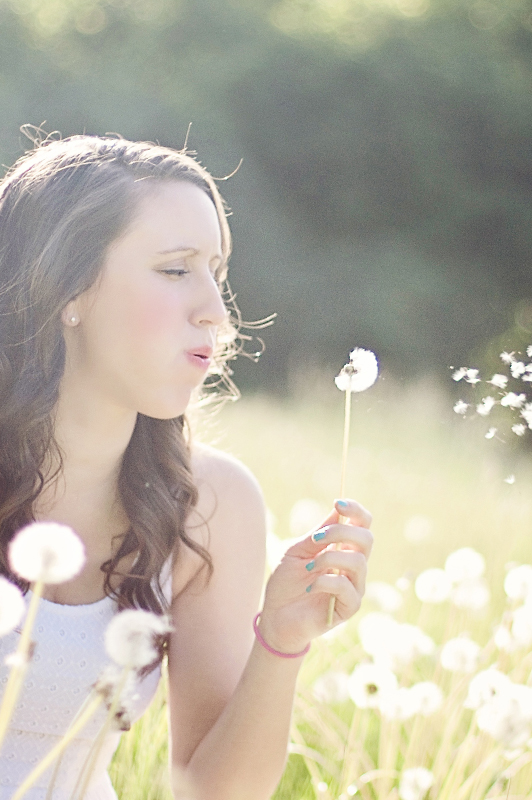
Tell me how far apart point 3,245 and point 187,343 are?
0.44 m

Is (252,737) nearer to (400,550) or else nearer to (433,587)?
(433,587)

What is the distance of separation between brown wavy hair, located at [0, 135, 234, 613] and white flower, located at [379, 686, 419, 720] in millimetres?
447

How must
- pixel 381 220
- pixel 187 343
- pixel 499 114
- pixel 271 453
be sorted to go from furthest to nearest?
pixel 381 220 → pixel 499 114 → pixel 271 453 → pixel 187 343

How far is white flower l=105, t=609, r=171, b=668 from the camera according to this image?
51 cm

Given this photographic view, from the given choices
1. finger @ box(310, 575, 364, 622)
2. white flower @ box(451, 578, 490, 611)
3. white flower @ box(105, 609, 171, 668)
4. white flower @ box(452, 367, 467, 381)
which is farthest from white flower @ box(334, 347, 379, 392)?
white flower @ box(451, 578, 490, 611)

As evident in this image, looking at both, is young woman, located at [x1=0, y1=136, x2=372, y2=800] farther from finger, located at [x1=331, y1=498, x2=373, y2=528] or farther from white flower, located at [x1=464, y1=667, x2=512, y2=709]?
white flower, located at [x1=464, y1=667, x2=512, y2=709]

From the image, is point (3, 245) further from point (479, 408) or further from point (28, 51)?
point (28, 51)

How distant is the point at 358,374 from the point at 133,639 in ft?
1.31

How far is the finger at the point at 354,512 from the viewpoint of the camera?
947mm

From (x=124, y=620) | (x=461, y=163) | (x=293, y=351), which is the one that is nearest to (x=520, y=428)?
(x=124, y=620)

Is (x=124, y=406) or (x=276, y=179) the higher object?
(x=276, y=179)

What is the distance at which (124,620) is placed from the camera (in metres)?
0.56

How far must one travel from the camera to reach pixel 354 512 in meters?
0.96

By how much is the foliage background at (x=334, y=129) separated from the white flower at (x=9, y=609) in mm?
5852
